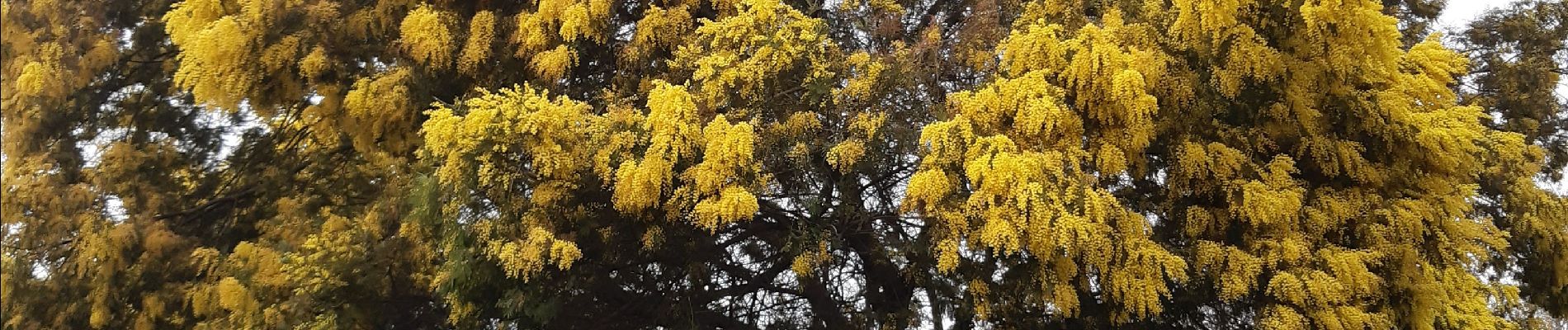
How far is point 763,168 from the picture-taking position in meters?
6.12

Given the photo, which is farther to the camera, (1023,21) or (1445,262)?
(1023,21)

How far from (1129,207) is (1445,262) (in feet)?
5.35

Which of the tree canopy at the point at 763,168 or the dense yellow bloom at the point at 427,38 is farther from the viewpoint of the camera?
the dense yellow bloom at the point at 427,38

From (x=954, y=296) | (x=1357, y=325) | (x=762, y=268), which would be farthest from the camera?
(x=762, y=268)

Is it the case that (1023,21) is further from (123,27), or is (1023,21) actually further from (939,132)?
(123,27)

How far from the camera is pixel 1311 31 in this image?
17.5 ft

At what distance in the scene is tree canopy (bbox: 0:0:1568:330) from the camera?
18.0 feet

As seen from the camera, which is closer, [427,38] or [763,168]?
[763,168]

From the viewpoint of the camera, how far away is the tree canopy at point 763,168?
548 cm

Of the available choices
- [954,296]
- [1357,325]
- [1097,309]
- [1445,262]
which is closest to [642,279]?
[954,296]

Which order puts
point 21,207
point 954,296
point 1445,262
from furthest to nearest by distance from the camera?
point 21,207
point 954,296
point 1445,262

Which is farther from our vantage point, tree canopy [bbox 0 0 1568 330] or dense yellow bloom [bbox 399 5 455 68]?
dense yellow bloom [bbox 399 5 455 68]

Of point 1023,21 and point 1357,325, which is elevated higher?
point 1023,21

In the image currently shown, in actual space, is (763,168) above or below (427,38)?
below
